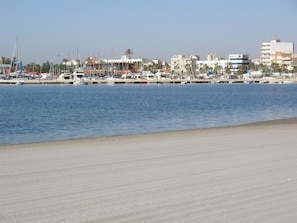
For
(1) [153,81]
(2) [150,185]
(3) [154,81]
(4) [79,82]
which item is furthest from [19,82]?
(2) [150,185]

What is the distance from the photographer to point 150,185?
9.69m

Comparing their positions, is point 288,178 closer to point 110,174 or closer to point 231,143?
point 110,174

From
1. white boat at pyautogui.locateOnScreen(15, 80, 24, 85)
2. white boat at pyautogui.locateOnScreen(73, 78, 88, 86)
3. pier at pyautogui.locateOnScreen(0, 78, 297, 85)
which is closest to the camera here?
white boat at pyautogui.locateOnScreen(73, 78, 88, 86)

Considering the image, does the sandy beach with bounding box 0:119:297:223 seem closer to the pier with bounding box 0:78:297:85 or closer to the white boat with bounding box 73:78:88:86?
A: the white boat with bounding box 73:78:88:86

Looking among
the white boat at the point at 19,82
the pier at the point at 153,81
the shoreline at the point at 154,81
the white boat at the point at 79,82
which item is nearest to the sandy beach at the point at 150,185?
the white boat at the point at 79,82

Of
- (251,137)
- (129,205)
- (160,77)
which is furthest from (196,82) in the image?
(129,205)

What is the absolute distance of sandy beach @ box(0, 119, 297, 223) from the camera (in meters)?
7.58

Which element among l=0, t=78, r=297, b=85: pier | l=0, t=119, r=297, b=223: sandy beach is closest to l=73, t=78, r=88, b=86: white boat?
l=0, t=78, r=297, b=85: pier

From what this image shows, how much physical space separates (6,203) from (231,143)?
10.4m

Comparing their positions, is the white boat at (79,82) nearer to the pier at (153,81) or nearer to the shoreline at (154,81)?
the shoreline at (154,81)

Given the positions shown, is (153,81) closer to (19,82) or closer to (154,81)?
(154,81)

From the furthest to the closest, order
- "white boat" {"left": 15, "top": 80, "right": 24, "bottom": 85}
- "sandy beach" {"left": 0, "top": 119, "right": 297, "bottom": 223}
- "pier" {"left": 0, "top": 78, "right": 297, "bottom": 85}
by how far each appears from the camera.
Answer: "pier" {"left": 0, "top": 78, "right": 297, "bottom": 85}, "white boat" {"left": 15, "top": 80, "right": 24, "bottom": 85}, "sandy beach" {"left": 0, "top": 119, "right": 297, "bottom": 223}

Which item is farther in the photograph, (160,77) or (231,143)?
(160,77)

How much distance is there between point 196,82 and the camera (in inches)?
7628
